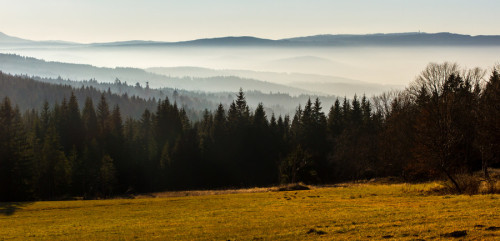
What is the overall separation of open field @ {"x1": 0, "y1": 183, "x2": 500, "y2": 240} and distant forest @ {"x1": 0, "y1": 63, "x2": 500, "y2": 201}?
82.9ft

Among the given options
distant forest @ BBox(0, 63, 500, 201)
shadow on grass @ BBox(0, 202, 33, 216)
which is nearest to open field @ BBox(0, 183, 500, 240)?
shadow on grass @ BBox(0, 202, 33, 216)

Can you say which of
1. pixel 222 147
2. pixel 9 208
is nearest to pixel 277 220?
pixel 9 208

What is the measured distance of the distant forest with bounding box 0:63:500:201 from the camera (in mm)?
61500

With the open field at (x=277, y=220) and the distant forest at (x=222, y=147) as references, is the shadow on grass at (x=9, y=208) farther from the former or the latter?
the distant forest at (x=222, y=147)

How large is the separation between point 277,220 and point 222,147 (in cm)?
6324

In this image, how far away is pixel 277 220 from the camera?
25.4 m

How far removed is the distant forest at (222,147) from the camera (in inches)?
2421

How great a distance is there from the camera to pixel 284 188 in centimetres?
5175

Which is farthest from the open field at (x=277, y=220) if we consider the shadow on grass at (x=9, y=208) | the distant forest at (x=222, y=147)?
the distant forest at (x=222, y=147)

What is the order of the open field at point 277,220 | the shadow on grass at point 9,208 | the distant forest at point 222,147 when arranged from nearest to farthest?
the open field at point 277,220, the shadow on grass at point 9,208, the distant forest at point 222,147

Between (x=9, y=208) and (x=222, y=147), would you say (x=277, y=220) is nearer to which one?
(x=9, y=208)

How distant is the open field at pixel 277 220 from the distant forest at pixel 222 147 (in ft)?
82.9

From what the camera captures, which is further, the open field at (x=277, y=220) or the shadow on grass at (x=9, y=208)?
the shadow on grass at (x=9, y=208)

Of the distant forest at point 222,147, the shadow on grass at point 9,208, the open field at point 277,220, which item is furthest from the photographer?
the distant forest at point 222,147
